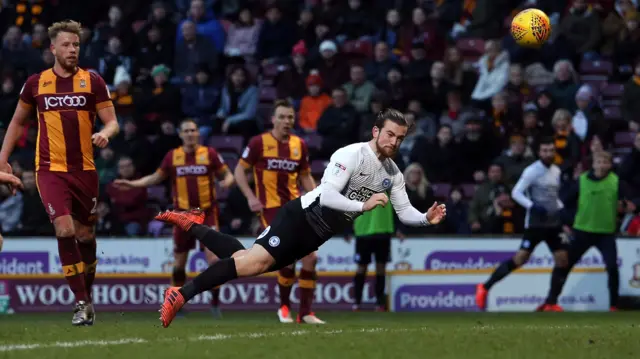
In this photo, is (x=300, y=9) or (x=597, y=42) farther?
(x=300, y=9)

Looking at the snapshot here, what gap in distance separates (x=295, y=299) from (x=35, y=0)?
404 inches

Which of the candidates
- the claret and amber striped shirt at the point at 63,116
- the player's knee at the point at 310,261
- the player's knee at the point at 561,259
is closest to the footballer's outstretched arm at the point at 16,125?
the claret and amber striped shirt at the point at 63,116

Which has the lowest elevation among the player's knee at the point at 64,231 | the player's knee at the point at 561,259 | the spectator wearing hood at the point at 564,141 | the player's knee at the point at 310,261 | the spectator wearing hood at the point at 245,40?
the player's knee at the point at 561,259

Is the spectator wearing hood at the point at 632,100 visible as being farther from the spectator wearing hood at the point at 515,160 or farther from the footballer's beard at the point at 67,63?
the footballer's beard at the point at 67,63

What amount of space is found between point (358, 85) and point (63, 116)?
34.1 feet

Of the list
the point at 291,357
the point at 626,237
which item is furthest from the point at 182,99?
the point at 291,357

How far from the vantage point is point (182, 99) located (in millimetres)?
22094

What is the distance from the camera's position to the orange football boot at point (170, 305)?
9.62 m

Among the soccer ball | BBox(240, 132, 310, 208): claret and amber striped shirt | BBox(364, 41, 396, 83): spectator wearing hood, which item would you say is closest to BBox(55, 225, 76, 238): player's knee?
BBox(240, 132, 310, 208): claret and amber striped shirt

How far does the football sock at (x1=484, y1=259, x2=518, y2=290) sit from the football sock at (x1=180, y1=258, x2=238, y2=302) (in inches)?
301

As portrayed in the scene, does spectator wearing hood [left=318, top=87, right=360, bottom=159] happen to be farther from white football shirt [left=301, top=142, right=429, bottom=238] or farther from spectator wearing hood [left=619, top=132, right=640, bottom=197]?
white football shirt [left=301, top=142, right=429, bottom=238]

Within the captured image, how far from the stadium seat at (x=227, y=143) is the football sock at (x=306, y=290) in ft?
23.2

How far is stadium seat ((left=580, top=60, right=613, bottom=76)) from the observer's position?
70.3 ft

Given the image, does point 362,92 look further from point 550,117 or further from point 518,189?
point 518,189
